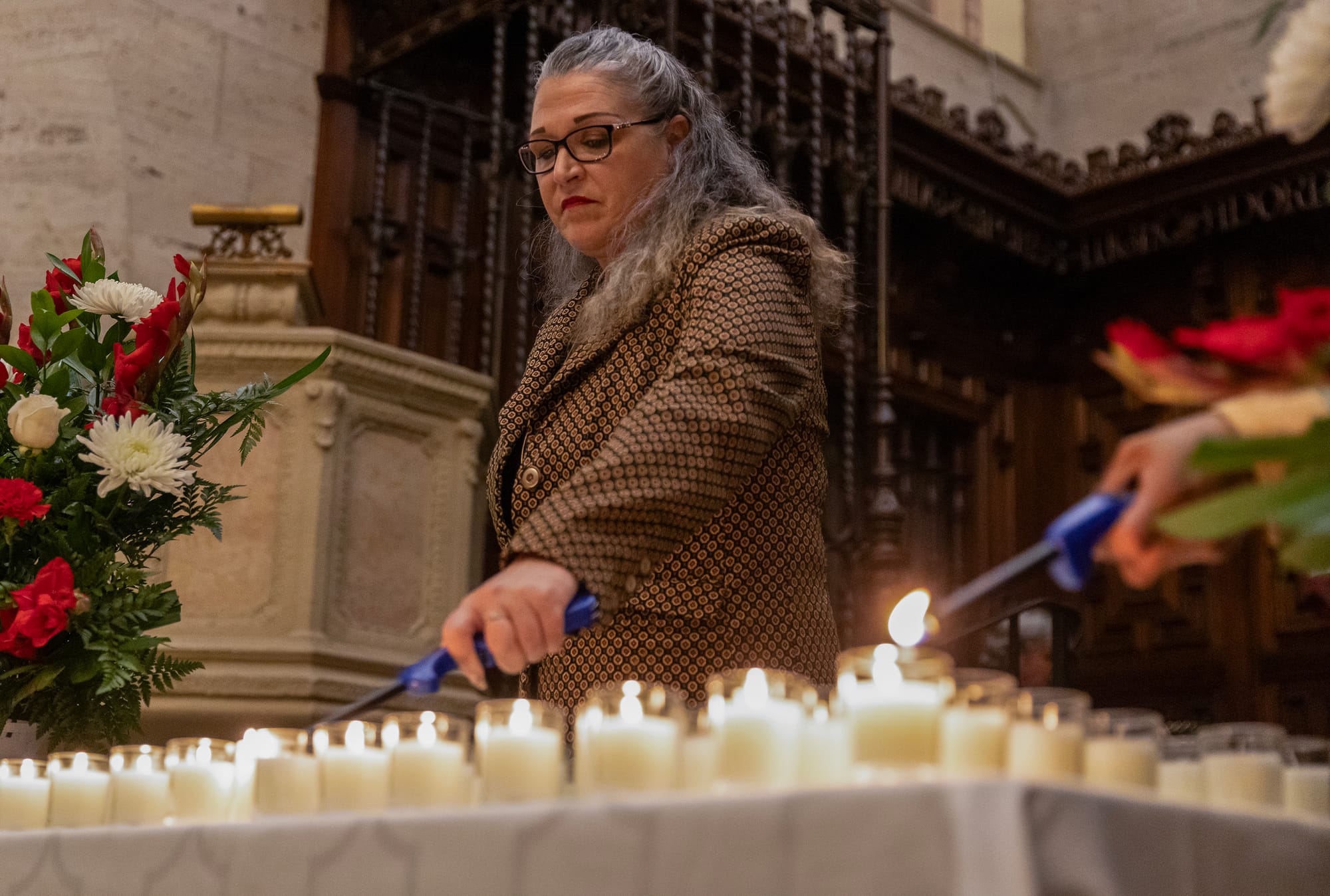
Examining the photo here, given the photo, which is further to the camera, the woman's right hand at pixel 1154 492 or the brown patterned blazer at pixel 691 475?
the brown patterned blazer at pixel 691 475

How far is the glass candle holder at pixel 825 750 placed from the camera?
3.69ft

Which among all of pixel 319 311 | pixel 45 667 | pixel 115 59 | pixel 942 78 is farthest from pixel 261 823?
pixel 942 78

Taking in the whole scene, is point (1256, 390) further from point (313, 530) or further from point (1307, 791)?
point (313, 530)

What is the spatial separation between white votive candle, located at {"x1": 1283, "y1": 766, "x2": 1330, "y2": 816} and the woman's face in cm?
115

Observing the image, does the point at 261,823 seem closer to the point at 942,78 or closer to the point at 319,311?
the point at 319,311

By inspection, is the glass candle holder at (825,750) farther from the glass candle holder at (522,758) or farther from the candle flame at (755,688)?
the glass candle holder at (522,758)

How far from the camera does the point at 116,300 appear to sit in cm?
235

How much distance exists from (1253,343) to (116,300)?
1.77 metres

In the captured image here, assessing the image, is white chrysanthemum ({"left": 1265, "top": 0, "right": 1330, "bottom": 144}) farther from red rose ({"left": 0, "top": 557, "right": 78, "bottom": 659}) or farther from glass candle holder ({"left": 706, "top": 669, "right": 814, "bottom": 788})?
red rose ({"left": 0, "top": 557, "right": 78, "bottom": 659})

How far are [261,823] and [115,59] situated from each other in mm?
4968

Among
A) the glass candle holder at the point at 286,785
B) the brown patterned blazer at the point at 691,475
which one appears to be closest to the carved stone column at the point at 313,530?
the brown patterned blazer at the point at 691,475

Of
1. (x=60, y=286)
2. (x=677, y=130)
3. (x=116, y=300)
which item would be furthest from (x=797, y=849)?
(x=60, y=286)

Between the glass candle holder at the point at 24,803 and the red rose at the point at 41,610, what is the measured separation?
41 cm

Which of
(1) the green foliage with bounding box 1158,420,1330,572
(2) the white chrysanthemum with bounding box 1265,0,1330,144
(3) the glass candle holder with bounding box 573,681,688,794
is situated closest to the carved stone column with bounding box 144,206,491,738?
(3) the glass candle holder with bounding box 573,681,688,794
